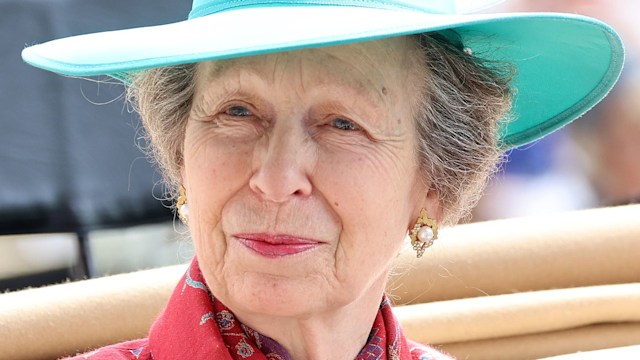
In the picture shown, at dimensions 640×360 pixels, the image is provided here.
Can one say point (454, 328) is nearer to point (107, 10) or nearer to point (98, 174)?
point (98, 174)

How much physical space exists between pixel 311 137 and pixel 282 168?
88 mm

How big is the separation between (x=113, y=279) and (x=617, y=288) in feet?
4.35

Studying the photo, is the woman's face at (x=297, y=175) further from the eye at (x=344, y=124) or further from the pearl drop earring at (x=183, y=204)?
the pearl drop earring at (x=183, y=204)

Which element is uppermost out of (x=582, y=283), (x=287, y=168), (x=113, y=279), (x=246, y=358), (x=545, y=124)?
(x=287, y=168)

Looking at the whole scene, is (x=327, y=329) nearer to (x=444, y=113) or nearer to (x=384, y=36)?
(x=444, y=113)

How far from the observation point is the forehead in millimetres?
1809

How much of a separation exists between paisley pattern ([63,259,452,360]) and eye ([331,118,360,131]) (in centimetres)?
39

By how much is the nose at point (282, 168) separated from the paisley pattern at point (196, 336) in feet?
0.89

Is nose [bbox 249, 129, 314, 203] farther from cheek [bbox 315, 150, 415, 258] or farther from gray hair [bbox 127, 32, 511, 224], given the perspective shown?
gray hair [bbox 127, 32, 511, 224]

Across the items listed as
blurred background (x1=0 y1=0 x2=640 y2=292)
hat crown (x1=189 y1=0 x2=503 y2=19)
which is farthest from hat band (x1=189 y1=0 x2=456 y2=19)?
blurred background (x1=0 y1=0 x2=640 y2=292)

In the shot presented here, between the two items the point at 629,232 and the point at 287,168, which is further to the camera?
the point at 629,232

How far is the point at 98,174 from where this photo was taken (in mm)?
2826

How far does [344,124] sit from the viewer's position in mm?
1867

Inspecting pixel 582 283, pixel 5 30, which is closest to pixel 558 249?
pixel 582 283
